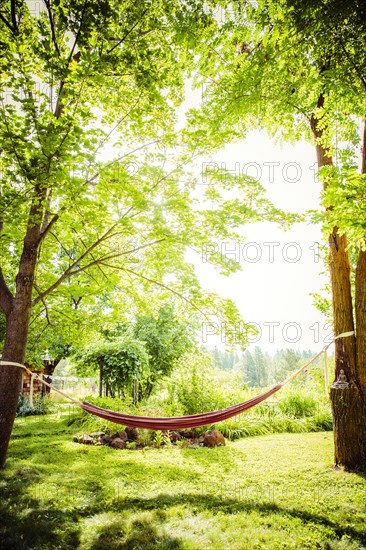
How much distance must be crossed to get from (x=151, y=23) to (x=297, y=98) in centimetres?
190

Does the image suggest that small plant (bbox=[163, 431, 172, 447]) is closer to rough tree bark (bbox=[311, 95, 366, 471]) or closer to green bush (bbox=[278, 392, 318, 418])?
rough tree bark (bbox=[311, 95, 366, 471])

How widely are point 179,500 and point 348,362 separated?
2246 mm

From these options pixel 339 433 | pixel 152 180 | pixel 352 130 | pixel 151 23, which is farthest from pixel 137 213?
pixel 339 433

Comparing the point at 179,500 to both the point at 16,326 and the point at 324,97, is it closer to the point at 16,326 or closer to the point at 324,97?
the point at 16,326

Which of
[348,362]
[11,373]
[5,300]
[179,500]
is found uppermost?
[5,300]

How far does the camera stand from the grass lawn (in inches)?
80.2

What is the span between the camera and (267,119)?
4.24m

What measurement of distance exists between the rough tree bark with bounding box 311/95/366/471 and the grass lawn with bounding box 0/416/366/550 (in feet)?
0.98

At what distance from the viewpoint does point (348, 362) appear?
3.42 metres

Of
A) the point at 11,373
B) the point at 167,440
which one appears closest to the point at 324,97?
the point at 11,373

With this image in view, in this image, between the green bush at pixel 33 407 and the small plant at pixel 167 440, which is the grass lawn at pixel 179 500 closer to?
the small plant at pixel 167 440

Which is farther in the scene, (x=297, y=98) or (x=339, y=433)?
(x=297, y=98)

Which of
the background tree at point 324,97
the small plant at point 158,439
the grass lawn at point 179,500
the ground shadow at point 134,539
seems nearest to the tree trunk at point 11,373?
the grass lawn at point 179,500

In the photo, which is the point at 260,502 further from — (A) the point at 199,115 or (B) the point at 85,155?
(A) the point at 199,115
